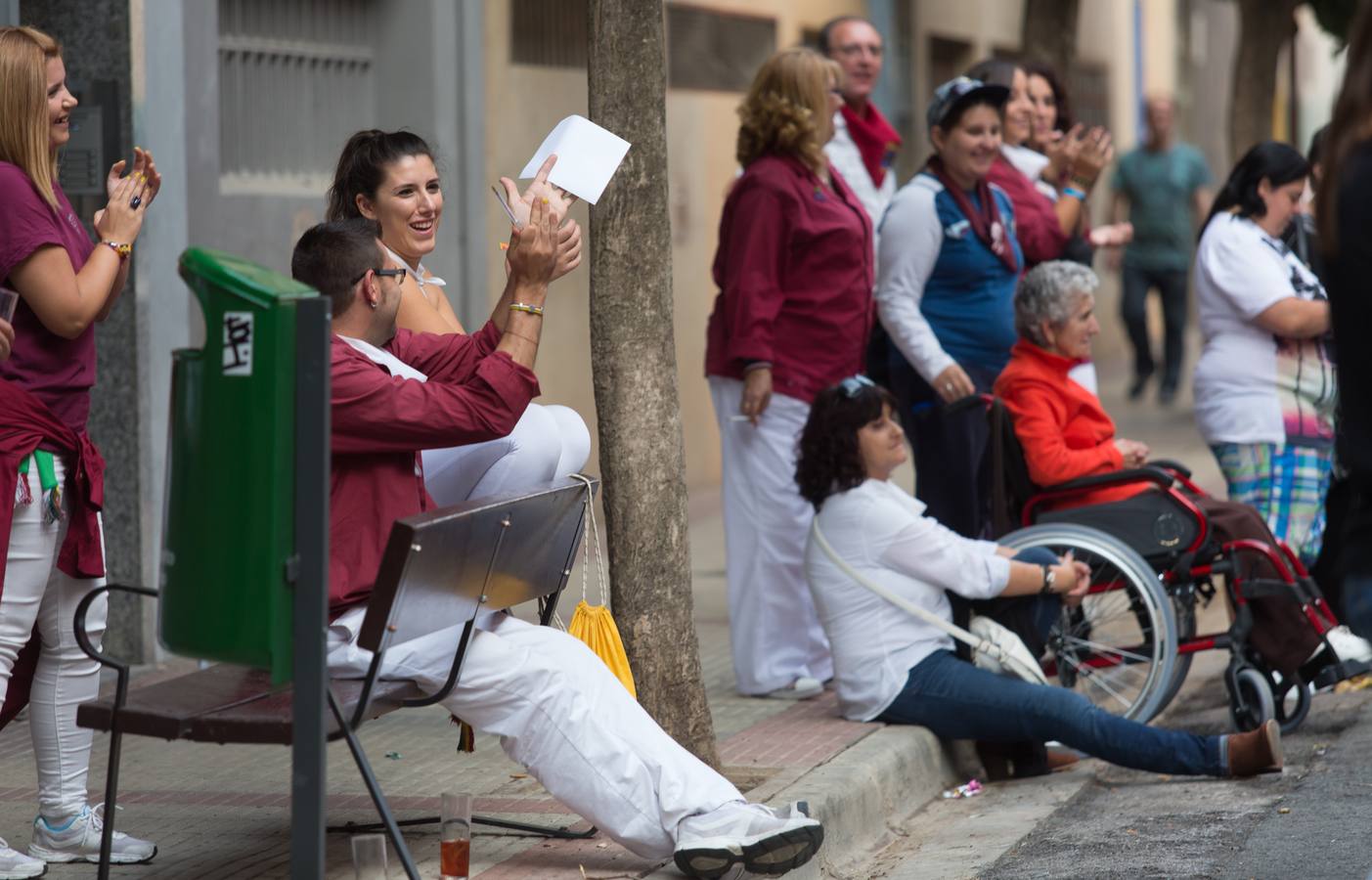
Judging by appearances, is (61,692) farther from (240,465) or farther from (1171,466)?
(1171,466)

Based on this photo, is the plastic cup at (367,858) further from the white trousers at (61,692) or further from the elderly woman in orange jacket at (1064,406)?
the elderly woman in orange jacket at (1064,406)

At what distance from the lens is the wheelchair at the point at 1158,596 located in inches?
247

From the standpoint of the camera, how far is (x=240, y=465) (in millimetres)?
3799

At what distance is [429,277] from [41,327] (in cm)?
101

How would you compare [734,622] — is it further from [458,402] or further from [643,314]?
[458,402]

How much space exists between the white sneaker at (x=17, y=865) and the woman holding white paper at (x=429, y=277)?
1.19 meters

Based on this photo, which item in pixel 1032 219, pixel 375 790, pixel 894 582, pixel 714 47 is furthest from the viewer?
pixel 714 47

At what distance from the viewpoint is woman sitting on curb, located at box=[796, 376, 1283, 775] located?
5.92 m

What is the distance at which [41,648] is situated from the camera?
4766 millimetres

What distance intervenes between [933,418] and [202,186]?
9.29ft

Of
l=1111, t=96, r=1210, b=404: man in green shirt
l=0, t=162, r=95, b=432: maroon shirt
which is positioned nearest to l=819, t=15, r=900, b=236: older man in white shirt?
l=0, t=162, r=95, b=432: maroon shirt

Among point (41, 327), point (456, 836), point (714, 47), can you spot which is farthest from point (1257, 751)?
point (714, 47)

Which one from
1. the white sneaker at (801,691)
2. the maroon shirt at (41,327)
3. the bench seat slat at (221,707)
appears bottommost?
the white sneaker at (801,691)

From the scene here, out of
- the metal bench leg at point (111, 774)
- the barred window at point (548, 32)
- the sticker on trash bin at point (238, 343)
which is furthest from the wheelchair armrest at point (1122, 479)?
the barred window at point (548, 32)
